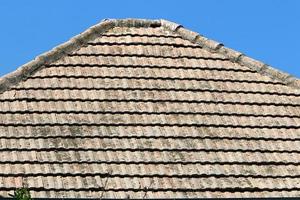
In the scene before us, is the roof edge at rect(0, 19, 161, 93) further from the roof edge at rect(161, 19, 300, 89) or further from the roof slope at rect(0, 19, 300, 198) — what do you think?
the roof edge at rect(161, 19, 300, 89)

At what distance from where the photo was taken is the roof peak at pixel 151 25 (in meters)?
17.3

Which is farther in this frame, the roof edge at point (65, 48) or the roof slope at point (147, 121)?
the roof edge at point (65, 48)

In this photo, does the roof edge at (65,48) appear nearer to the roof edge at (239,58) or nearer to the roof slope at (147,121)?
the roof slope at (147,121)

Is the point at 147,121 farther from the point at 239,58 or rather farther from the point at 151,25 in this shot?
the point at 151,25

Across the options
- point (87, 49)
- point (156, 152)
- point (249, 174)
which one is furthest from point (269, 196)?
point (87, 49)

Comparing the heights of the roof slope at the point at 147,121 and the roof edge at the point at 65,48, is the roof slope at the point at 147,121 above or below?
below

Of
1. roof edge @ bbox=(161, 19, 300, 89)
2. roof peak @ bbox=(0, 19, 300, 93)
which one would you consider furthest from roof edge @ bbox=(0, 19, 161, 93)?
roof edge @ bbox=(161, 19, 300, 89)

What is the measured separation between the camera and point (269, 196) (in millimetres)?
15336

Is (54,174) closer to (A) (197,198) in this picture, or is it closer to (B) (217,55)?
(A) (197,198)

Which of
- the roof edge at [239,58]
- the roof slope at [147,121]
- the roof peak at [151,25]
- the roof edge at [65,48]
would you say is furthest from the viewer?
the roof edge at [239,58]

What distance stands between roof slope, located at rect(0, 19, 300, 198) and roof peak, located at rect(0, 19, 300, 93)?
0.07ft

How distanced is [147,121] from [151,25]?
3.20 m

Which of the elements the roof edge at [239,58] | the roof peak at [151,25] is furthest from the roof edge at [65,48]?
the roof edge at [239,58]

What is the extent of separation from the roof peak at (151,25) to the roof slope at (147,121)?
0.02 metres
